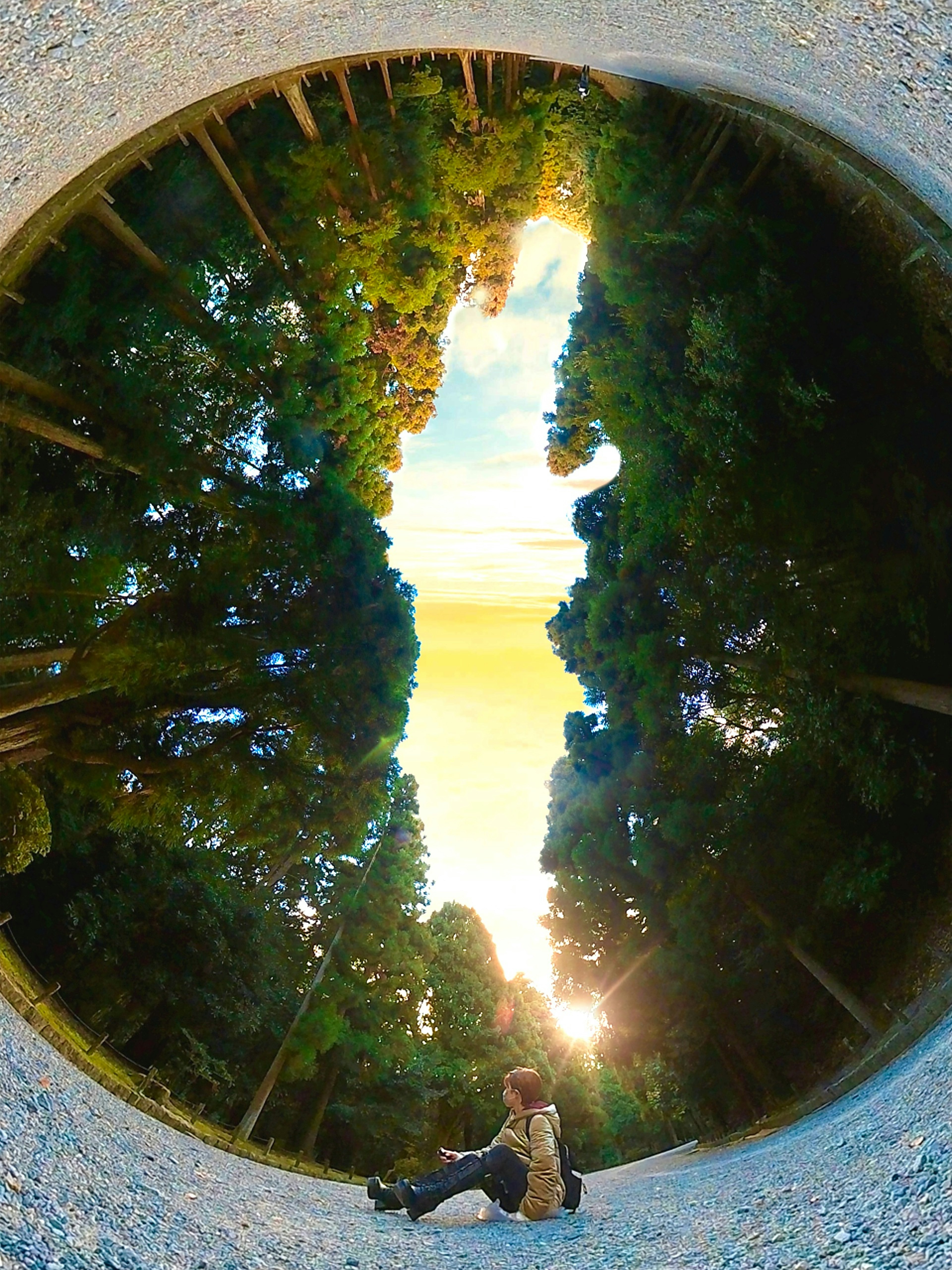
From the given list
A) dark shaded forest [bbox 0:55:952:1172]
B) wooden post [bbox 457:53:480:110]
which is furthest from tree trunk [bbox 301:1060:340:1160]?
wooden post [bbox 457:53:480:110]

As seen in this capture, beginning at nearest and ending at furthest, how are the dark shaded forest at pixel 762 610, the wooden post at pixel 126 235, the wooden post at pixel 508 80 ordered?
the wooden post at pixel 126 235
the dark shaded forest at pixel 762 610
the wooden post at pixel 508 80

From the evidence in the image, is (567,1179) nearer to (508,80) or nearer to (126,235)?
(126,235)

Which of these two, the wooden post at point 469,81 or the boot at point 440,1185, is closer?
the boot at point 440,1185

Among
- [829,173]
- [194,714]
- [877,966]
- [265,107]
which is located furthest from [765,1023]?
[265,107]

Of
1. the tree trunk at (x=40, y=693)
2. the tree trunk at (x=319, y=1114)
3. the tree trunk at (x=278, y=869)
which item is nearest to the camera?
the tree trunk at (x=40, y=693)

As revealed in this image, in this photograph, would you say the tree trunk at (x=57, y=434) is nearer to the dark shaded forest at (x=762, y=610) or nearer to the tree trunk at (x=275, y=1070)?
the dark shaded forest at (x=762, y=610)

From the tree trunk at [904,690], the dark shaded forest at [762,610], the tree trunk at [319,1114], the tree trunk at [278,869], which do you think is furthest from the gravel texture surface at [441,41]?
the tree trunk at [319,1114]

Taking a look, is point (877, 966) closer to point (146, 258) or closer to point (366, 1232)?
point (366, 1232)

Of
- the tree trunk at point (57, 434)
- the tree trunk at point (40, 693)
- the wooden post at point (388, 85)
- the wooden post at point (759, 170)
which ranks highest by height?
the wooden post at point (388, 85)
